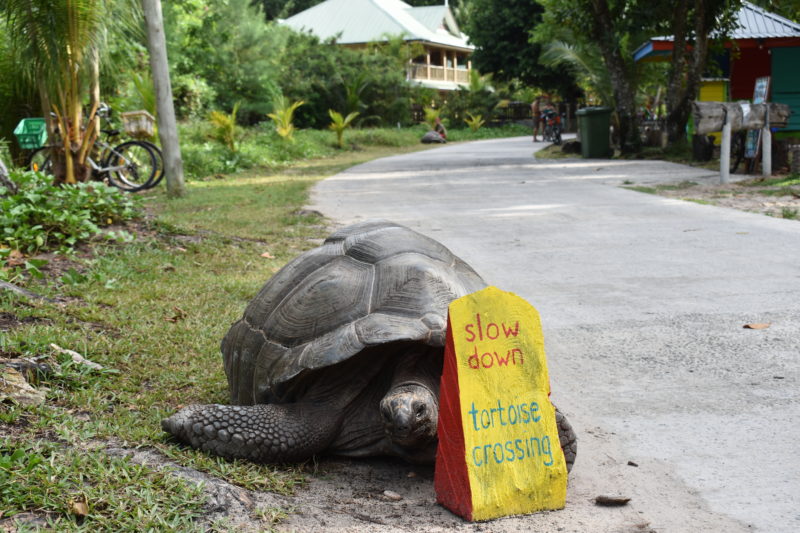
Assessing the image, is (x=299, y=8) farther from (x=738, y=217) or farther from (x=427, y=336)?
(x=427, y=336)

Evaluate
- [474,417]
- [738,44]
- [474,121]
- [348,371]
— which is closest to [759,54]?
[738,44]

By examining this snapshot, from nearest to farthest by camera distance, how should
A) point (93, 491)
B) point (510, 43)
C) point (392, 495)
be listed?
point (93, 491) → point (392, 495) → point (510, 43)

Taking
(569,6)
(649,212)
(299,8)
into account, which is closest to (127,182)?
(649,212)

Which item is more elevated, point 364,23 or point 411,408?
point 364,23

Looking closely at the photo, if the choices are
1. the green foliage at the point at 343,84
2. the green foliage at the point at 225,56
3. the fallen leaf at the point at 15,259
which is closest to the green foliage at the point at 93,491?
the fallen leaf at the point at 15,259

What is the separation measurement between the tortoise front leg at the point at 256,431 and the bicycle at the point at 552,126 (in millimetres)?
24423

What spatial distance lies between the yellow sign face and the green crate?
10385 millimetres

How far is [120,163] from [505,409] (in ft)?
35.3

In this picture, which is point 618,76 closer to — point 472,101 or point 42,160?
point 42,160

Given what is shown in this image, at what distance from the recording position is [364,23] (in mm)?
49062

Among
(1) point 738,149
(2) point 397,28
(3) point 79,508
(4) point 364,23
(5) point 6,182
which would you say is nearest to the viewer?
(3) point 79,508

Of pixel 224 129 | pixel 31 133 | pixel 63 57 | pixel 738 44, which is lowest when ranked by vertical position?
pixel 31 133

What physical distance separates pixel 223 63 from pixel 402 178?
19157mm

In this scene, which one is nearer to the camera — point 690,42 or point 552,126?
point 690,42
